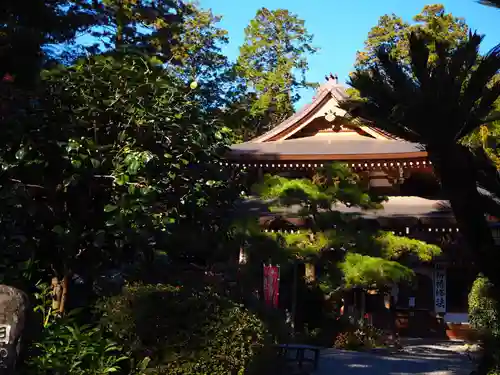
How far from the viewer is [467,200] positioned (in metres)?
6.89

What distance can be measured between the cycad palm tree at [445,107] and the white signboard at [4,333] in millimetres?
4433

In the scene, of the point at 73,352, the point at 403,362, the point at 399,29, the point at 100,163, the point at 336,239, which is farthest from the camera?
the point at 399,29

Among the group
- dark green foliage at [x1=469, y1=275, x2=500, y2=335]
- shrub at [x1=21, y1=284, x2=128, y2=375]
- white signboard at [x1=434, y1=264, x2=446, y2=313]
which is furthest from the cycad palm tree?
white signboard at [x1=434, y1=264, x2=446, y2=313]

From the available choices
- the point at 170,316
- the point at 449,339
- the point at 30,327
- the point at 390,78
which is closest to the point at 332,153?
the point at 449,339

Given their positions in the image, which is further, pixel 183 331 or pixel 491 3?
pixel 491 3

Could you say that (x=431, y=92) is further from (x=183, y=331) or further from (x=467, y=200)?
(x=183, y=331)

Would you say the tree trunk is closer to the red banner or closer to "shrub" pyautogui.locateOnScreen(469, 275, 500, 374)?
"shrub" pyautogui.locateOnScreen(469, 275, 500, 374)

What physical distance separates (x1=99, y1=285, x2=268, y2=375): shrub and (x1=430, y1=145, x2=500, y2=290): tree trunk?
2.78 m

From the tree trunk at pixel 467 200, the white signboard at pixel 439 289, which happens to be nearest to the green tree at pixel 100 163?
the tree trunk at pixel 467 200

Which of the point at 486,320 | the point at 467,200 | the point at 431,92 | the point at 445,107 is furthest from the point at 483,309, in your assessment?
the point at 431,92

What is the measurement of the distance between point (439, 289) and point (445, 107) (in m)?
12.1

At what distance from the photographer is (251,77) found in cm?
3172

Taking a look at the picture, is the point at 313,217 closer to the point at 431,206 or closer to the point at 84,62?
the point at 431,206

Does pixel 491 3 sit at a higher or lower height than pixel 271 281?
higher
